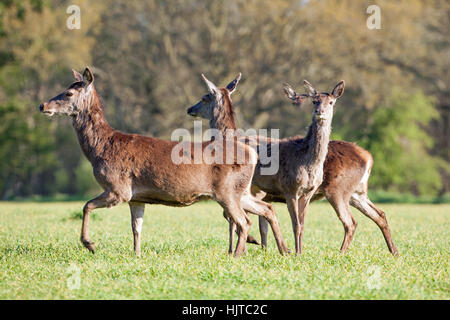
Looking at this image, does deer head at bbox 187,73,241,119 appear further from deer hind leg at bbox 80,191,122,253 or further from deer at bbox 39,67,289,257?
deer hind leg at bbox 80,191,122,253

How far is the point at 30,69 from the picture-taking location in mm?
34469

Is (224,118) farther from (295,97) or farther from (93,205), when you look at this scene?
(93,205)

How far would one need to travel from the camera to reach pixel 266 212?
31.1 ft

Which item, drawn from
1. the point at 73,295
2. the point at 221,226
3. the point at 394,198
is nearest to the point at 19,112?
the point at 394,198

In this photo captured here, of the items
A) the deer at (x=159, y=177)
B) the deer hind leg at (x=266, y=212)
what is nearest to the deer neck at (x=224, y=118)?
the deer at (x=159, y=177)

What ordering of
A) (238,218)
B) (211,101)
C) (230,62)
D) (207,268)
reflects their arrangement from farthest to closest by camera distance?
(230,62) < (211,101) < (238,218) < (207,268)

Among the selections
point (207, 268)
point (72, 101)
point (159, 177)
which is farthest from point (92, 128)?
point (207, 268)

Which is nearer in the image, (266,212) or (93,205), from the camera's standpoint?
(93,205)

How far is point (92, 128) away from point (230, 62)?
23321 mm

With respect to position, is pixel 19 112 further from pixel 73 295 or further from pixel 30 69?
pixel 73 295

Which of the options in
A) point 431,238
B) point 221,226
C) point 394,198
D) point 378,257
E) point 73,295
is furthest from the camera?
point 394,198

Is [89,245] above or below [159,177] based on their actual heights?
below

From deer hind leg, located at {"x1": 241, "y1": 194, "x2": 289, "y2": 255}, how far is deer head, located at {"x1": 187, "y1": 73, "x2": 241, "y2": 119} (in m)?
1.90

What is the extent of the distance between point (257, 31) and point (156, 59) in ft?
17.3
